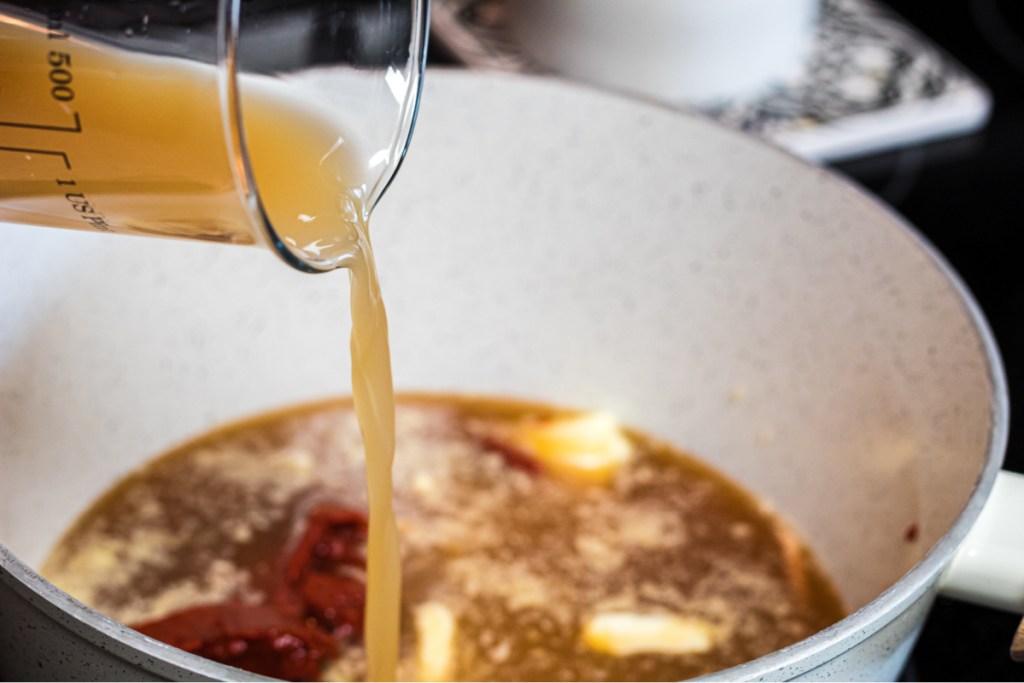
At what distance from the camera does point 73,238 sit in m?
0.87

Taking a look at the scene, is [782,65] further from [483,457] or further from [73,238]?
[73,238]

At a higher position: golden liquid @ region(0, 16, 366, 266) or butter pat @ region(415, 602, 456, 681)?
golden liquid @ region(0, 16, 366, 266)

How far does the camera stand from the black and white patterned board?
1.29m

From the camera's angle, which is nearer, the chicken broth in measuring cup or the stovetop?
the chicken broth in measuring cup

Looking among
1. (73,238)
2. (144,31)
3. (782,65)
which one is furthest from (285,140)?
(782,65)

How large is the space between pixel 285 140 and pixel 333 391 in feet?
1.38

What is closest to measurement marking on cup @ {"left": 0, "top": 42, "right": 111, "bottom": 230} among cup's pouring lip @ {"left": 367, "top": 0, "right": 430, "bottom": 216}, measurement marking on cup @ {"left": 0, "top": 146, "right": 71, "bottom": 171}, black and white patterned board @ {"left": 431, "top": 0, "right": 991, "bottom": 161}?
measurement marking on cup @ {"left": 0, "top": 146, "right": 71, "bottom": 171}

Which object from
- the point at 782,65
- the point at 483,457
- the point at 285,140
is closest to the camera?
the point at 285,140

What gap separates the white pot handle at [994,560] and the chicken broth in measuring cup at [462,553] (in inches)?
8.9

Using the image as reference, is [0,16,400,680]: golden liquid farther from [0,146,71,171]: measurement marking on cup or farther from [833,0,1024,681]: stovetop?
[833,0,1024,681]: stovetop

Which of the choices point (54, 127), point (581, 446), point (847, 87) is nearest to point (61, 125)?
point (54, 127)

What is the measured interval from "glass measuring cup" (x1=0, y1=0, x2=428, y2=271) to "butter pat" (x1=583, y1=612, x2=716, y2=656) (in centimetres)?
32

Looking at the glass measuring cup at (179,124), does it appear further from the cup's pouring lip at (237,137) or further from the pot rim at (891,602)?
the pot rim at (891,602)

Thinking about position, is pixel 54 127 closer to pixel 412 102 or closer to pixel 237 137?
pixel 237 137
